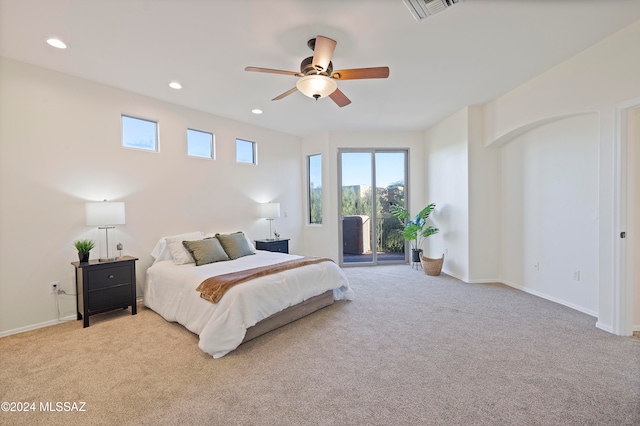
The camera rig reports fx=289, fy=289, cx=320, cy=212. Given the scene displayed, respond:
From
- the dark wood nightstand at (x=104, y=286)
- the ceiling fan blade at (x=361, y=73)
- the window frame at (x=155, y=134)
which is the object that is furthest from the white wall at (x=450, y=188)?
the dark wood nightstand at (x=104, y=286)

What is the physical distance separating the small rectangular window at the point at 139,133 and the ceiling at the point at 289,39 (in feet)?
1.37

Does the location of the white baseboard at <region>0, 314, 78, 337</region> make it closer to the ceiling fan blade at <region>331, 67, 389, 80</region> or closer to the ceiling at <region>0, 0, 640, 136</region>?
the ceiling at <region>0, 0, 640, 136</region>

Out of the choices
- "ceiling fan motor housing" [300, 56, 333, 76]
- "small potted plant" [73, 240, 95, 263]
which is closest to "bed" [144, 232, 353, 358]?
"small potted plant" [73, 240, 95, 263]

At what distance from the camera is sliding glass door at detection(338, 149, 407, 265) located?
6.27 metres

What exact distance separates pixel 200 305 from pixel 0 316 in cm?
210

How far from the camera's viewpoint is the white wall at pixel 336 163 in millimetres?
6109

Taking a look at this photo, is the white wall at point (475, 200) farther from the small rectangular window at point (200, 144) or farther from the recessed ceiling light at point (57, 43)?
the recessed ceiling light at point (57, 43)

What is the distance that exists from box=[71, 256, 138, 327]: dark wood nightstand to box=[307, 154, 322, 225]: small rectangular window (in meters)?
3.69

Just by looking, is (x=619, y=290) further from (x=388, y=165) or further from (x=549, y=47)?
(x=388, y=165)

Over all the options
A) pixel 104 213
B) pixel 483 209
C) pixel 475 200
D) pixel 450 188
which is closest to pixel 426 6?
pixel 475 200

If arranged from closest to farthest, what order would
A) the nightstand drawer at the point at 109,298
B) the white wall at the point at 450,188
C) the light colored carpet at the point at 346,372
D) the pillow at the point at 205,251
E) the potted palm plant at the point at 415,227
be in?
the light colored carpet at the point at 346,372 → the nightstand drawer at the point at 109,298 → the pillow at the point at 205,251 → the white wall at the point at 450,188 → the potted palm plant at the point at 415,227

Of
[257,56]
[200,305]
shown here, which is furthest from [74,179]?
[257,56]

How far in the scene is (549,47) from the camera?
2902mm

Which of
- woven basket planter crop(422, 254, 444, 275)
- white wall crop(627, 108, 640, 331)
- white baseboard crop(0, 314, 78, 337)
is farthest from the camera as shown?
woven basket planter crop(422, 254, 444, 275)
